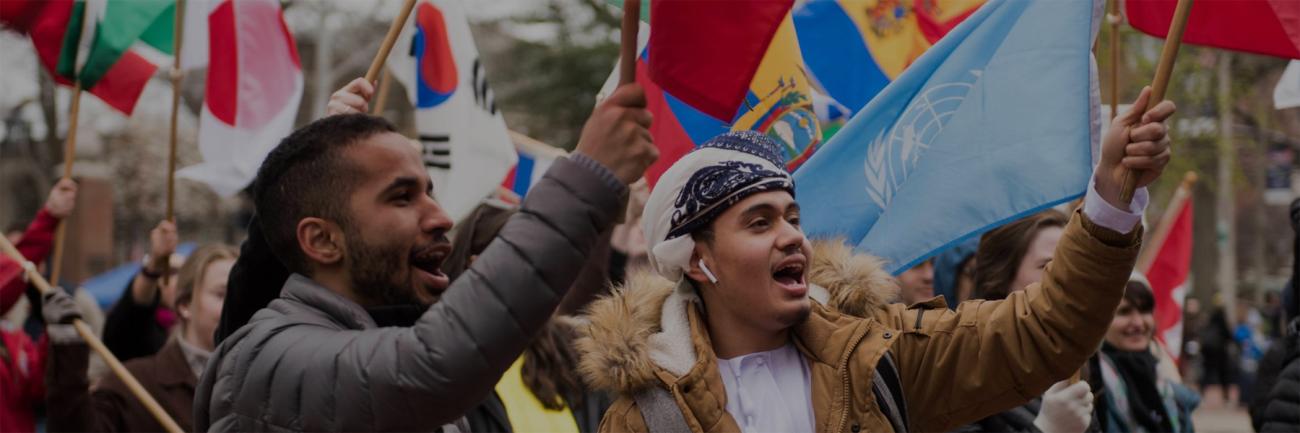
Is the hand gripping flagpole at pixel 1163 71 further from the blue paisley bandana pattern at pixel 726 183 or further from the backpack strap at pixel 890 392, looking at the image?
the blue paisley bandana pattern at pixel 726 183

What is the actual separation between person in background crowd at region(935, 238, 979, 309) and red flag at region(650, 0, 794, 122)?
2.88 metres

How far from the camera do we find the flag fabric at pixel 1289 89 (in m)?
5.30

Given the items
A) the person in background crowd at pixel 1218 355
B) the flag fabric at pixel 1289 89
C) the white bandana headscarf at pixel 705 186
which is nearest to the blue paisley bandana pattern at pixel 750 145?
the white bandana headscarf at pixel 705 186

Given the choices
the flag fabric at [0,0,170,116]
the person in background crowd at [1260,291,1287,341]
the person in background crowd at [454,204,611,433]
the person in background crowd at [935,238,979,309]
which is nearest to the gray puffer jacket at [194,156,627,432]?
the person in background crowd at [454,204,611,433]

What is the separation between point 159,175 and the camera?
42031mm

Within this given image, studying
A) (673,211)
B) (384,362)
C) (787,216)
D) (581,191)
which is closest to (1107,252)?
(787,216)

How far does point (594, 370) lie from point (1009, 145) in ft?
4.42

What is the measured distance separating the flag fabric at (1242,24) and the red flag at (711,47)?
75.6 inches

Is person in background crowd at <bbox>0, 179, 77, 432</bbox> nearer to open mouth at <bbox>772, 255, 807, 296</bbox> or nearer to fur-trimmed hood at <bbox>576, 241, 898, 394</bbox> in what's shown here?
fur-trimmed hood at <bbox>576, 241, 898, 394</bbox>

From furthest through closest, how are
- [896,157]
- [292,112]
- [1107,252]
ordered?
[292,112] < [896,157] < [1107,252]

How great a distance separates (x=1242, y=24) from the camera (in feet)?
14.8

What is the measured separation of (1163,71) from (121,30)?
5.12m

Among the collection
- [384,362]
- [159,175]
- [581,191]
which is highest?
[581,191]

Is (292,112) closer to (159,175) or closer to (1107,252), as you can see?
(1107,252)
